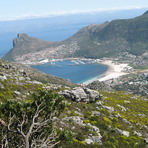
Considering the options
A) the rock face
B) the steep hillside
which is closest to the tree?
the steep hillside

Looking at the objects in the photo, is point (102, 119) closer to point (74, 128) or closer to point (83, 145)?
point (74, 128)

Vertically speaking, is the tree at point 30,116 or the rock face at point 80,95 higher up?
the tree at point 30,116

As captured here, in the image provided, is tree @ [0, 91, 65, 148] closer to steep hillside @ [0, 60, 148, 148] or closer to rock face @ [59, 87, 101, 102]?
steep hillside @ [0, 60, 148, 148]

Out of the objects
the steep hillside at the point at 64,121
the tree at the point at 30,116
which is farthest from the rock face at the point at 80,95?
the tree at the point at 30,116

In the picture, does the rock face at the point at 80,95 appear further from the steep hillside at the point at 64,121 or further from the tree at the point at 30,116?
the tree at the point at 30,116

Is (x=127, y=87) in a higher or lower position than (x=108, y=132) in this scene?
lower

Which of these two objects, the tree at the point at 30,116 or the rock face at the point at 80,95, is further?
the rock face at the point at 80,95

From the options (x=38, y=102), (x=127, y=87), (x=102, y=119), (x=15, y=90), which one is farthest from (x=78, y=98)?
(x=127, y=87)

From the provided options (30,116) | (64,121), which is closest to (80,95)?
(64,121)

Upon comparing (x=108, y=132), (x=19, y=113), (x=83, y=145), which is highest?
(x=19, y=113)

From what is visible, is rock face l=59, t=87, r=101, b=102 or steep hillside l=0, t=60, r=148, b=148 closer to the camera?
steep hillside l=0, t=60, r=148, b=148

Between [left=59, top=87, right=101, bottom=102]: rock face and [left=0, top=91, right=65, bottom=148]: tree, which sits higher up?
[left=0, top=91, right=65, bottom=148]: tree
